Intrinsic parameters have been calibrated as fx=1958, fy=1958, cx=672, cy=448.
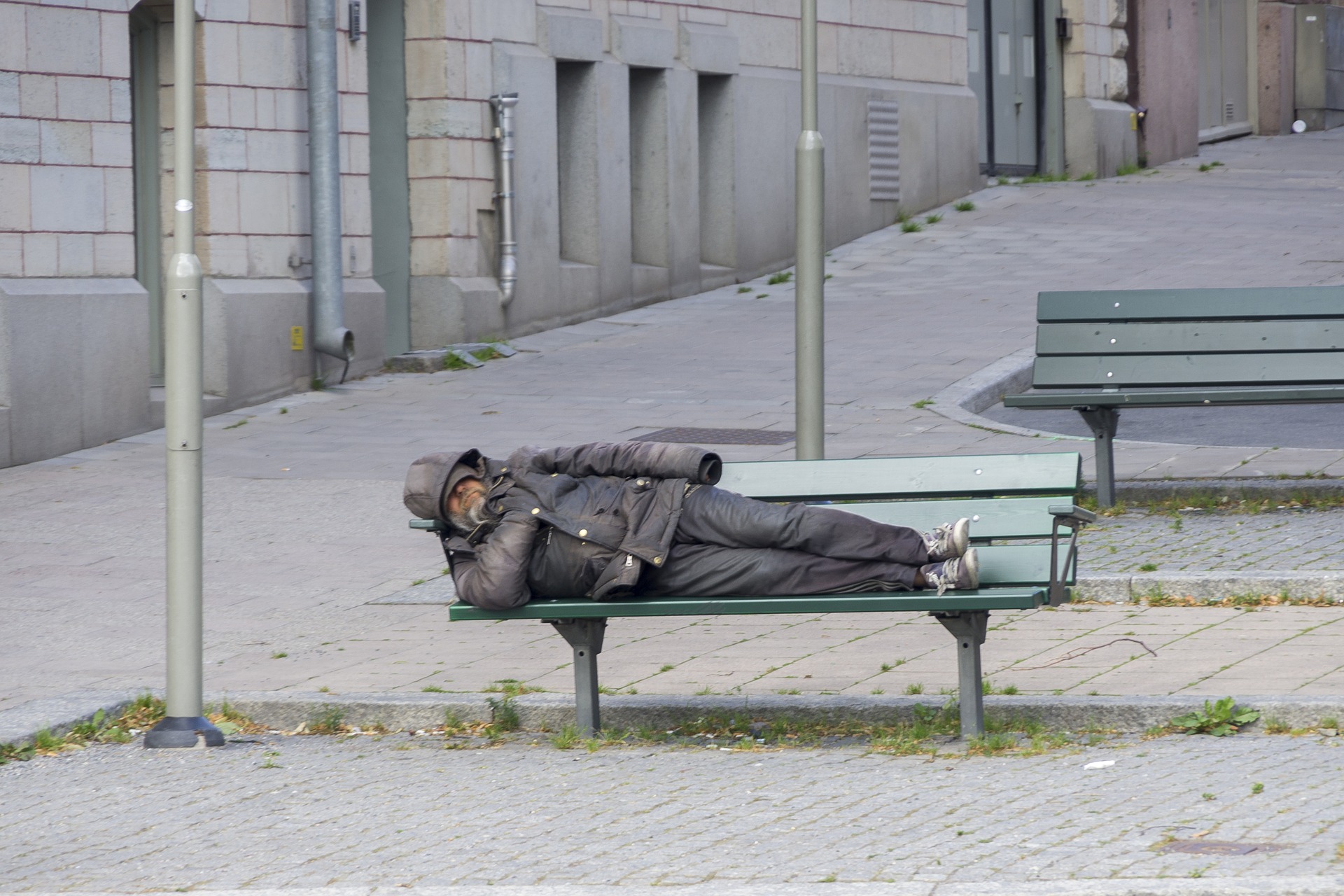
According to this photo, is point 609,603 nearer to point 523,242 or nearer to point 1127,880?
point 1127,880

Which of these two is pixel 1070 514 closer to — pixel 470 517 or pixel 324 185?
pixel 470 517

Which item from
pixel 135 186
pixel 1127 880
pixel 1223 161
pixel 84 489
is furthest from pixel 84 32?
pixel 1223 161

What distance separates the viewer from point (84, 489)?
10656 millimetres

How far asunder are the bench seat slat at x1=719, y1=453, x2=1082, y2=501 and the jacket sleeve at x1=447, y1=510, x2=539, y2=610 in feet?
3.07

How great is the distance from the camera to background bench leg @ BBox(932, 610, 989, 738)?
5.42m

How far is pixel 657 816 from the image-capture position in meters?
4.78

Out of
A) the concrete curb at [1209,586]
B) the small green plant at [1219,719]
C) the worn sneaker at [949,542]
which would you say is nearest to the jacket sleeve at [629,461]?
the worn sneaker at [949,542]

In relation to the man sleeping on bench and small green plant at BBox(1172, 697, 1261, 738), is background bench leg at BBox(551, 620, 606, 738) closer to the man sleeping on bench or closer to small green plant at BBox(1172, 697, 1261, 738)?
the man sleeping on bench

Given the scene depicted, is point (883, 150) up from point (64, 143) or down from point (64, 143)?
up

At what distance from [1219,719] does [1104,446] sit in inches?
142

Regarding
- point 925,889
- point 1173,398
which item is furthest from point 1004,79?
point 925,889

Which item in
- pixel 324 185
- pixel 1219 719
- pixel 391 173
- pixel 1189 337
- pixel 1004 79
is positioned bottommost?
pixel 1219 719

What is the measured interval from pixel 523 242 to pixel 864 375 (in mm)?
3783

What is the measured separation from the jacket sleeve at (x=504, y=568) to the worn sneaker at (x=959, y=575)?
3.76 feet
